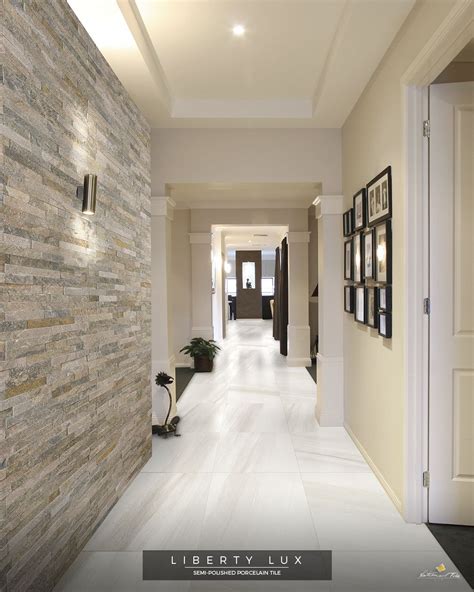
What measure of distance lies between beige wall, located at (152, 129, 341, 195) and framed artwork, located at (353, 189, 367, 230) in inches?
30.4

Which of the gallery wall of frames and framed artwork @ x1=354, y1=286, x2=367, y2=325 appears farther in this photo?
framed artwork @ x1=354, y1=286, x2=367, y2=325

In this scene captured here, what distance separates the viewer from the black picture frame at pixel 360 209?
10.6 ft

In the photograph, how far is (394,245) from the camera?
2617 millimetres

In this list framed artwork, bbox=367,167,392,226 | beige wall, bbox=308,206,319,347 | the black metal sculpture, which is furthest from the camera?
beige wall, bbox=308,206,319,347

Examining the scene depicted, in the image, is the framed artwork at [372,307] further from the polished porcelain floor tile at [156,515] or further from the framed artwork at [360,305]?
the polished porcelain floor tile at [156,515]

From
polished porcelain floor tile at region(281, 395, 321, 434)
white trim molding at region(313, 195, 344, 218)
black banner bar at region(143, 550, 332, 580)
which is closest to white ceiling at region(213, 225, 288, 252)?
polished porcelain floor tile at region(281, 395, 321, 434)

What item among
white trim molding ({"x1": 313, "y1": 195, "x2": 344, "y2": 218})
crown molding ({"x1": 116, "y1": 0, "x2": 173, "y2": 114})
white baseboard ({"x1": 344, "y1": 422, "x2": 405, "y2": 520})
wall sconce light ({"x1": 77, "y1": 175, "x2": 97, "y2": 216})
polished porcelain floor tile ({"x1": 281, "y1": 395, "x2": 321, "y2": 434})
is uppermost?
crown molding ({"x1": 116, "y1": 0, "x2": 173, "y2": 114})

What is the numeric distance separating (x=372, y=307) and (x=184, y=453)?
181 centimetres

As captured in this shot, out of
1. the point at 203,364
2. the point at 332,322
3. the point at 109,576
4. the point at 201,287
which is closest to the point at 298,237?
the point at 201,287

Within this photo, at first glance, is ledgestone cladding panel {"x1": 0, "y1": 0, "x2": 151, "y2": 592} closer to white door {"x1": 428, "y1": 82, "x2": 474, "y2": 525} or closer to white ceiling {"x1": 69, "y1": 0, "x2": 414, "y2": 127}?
white ceiling {"x1": 69, "y1": 0, "x2": 414, "y2": 127}

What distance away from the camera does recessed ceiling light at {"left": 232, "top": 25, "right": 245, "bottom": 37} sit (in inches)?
106

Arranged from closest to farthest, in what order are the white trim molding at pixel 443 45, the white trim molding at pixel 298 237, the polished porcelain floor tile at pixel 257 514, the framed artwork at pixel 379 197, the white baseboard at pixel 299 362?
the white trim molding at pixel 443 45
the polished porcelain floor tile at pixel 257 514
the framed artwork at pixel 379 197
the white baseboard at pixel 299 362
the white trim molding at pixel 298 237

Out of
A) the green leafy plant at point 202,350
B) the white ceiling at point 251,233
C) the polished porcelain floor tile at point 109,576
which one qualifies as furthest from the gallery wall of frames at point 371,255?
the white ceiling at point 251,233

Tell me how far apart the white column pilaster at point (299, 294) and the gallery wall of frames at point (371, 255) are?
3555 mm
